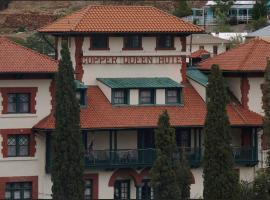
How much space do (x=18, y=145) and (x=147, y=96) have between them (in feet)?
24.4

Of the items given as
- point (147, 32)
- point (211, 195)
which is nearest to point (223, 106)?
point (211, 195)

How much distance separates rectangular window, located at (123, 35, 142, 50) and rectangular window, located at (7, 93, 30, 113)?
6651 mm

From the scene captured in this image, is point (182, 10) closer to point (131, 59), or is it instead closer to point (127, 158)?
point (131, 59)

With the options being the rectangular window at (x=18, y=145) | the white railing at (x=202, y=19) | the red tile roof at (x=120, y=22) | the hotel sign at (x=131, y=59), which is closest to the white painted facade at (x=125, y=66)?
the hotel sign at (x=131, y=59)

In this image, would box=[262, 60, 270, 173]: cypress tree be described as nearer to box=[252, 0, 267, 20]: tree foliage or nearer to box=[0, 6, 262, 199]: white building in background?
box=[0, 6, 262, 199]: white building in background

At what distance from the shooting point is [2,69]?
6322 centimetres

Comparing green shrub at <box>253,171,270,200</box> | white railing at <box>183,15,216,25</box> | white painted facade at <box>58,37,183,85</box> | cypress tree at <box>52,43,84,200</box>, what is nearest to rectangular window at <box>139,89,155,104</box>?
white painted facade at <box>58,37,183,85</box>

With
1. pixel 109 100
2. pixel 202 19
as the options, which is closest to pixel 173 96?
pixel 109 100

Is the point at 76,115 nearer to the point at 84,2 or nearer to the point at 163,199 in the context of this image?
the point at 163,199

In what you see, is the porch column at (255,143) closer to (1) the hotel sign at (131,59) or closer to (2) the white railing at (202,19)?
(1) the hotel sign at (131,59)

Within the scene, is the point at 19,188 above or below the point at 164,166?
below

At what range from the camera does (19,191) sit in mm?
63844

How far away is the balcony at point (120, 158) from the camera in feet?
212

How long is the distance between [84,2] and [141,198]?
11322 cm
